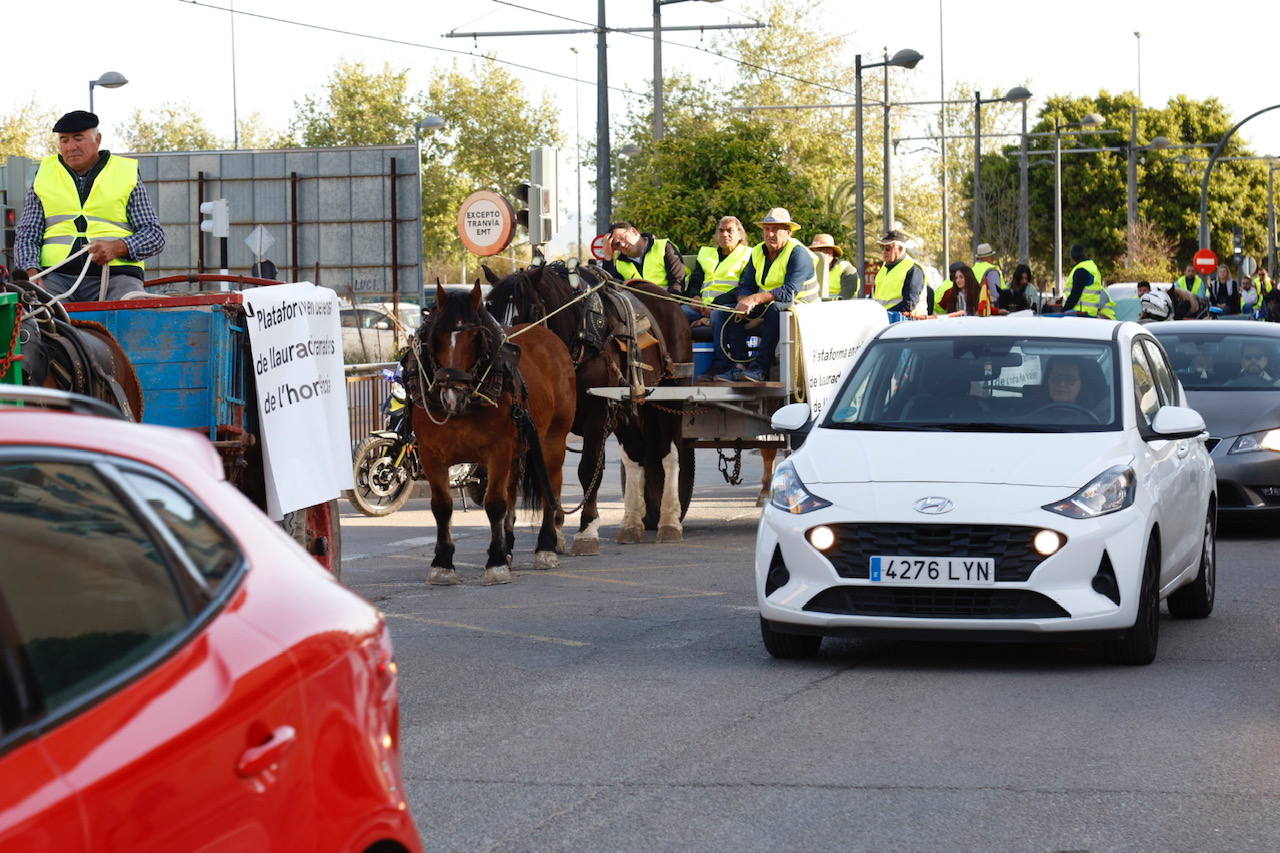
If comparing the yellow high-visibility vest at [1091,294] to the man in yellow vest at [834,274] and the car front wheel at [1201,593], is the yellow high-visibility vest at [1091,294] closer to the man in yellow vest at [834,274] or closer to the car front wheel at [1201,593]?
Result: the man in yellow vest at [834,274]

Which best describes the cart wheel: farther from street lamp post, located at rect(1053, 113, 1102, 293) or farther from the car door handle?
street lamp post, located at rect(1053, 113, 1102, 293)

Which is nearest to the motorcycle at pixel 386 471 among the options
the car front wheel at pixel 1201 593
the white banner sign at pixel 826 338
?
the white banner sign at pixel 826 338

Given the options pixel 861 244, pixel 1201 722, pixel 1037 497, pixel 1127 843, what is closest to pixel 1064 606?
pixel 1037 497

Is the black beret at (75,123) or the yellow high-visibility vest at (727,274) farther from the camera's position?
the yellow high-visibility vest at (727,274)

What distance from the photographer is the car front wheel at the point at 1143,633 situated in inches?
351

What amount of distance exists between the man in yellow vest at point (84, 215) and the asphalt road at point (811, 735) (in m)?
2.29

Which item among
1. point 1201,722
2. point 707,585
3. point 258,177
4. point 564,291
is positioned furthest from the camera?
point 258,177

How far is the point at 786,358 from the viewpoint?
15445 mm

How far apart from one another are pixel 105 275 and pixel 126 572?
6946 mm

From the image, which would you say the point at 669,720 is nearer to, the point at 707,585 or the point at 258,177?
the point at 707,585

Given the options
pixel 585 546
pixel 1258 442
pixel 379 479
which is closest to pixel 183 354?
pixel 585 546

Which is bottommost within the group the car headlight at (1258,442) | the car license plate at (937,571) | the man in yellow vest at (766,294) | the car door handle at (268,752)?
the car license plate at (937,571)

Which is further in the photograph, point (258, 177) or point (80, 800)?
point (258, 177)

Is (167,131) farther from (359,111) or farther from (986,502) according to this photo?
(986,502)
